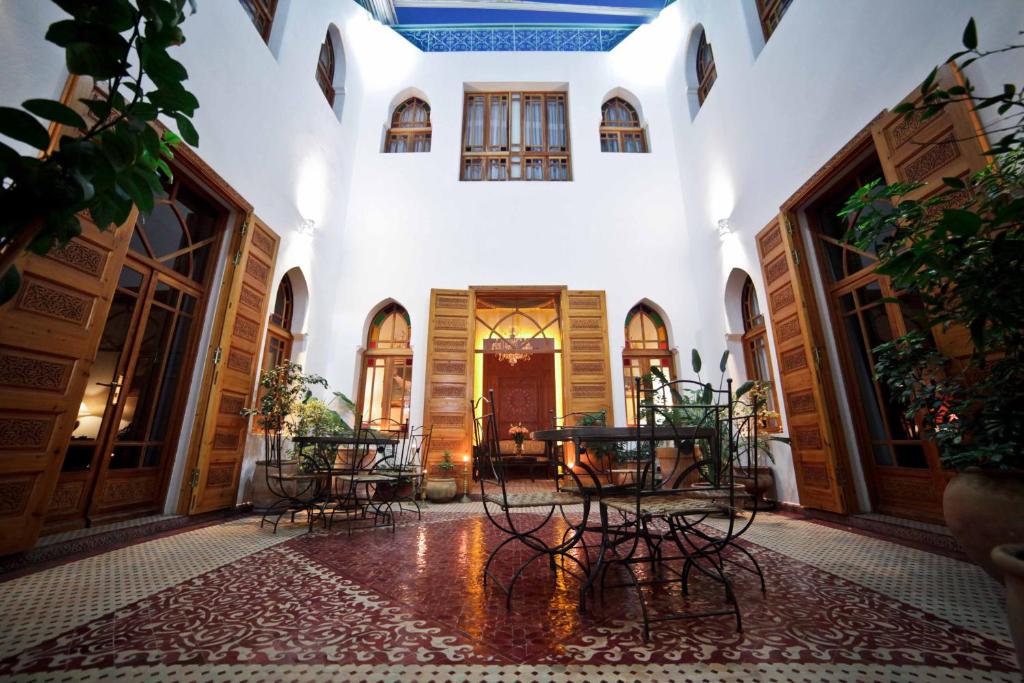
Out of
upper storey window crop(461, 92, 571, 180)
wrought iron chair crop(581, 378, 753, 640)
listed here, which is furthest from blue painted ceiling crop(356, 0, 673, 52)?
wrought iron chair crop(581, 378, 753, 640)

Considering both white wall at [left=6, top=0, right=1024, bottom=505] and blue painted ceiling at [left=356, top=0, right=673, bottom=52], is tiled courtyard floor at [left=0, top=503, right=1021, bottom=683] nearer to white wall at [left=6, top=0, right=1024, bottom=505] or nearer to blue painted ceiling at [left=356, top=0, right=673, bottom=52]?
white wall at [left=6, top=0, right=1024, bottom=505]

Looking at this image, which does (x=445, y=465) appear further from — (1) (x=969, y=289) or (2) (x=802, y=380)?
(1) (x=969, y=289)

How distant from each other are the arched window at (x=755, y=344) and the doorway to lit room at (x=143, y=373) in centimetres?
610

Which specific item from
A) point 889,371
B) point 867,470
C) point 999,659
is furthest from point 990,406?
point 867,470

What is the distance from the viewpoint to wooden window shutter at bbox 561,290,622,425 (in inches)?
235

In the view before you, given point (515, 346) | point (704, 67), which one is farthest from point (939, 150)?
point (515, 346)

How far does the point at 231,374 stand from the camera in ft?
13.1

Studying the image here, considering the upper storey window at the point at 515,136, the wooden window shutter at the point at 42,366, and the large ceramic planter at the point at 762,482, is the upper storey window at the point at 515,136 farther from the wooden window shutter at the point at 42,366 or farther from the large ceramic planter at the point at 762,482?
the wooden window shutter at the point at 42,366

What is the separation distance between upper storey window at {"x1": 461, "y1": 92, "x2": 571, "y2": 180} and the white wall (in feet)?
1.00

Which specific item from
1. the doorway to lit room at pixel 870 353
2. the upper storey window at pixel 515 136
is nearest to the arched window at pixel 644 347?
the doorway to lit room at pixel 870 353

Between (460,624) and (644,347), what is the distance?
219 inches

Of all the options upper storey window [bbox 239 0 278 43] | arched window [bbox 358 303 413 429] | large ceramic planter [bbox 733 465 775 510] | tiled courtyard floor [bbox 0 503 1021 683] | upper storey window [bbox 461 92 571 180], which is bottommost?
tiled courtyard floor [bbox 0 503 1021 683]

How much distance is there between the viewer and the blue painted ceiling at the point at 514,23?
8.48 metres

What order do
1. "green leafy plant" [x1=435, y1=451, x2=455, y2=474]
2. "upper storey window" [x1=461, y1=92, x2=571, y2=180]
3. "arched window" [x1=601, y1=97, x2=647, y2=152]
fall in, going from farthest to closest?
"arched window" [x1=601, y1=97, x2=647, y2=152], "upper storey window" [x1=461, y1=92, x2=571, y2=180], "green leafy plant" [x1=435, y1=451, x2=455, y2=474]
